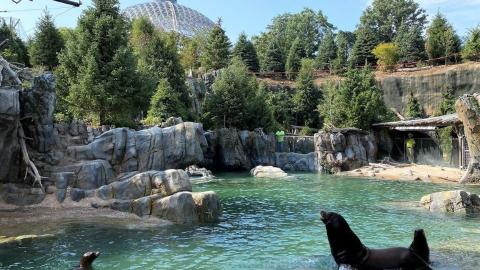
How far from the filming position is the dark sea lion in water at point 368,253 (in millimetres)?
8961

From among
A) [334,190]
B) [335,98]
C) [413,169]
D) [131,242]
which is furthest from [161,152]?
[335,98]

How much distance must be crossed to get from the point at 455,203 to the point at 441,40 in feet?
145

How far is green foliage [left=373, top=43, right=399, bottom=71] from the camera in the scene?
190ft

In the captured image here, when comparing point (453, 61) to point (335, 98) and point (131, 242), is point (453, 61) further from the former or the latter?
point (131, 242)

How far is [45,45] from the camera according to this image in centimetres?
4372

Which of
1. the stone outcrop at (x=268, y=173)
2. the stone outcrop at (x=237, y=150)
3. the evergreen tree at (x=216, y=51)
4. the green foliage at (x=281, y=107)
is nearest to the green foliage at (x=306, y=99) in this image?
the green foliage at (x=281, y=107)

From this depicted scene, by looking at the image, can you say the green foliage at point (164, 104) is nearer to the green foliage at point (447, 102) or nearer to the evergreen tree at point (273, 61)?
the green foliage at point (447, 102)

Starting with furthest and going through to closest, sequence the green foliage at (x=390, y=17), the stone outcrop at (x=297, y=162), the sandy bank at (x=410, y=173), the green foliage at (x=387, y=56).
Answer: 1. the green foliage at (x=390, y=17)
2. the green foliage at (x=387, y=56)
3. the stone outcrop at (x=297, y=162)
4. the sandy bank at (x=410, y=173)

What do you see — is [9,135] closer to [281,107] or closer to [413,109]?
[281,107]

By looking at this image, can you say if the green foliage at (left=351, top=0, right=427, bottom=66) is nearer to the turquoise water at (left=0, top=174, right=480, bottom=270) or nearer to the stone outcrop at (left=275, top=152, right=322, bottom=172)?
the stone outcrop at (left=275, top=152, right=322, bottom=172)

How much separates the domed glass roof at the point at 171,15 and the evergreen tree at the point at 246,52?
3068 centimetres

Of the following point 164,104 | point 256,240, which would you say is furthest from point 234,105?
point 256,240

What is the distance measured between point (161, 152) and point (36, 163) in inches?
291

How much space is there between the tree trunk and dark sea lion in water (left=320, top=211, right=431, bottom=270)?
2043 centimetres
